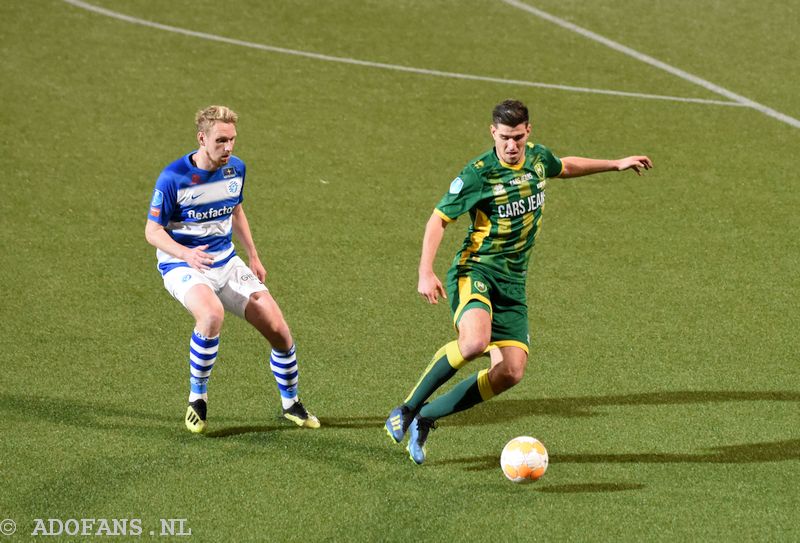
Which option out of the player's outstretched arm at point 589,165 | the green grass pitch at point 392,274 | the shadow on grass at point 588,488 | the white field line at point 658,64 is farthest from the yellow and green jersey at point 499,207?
the white field line at point 658,64

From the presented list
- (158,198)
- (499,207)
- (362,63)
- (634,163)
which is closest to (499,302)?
(499,207)

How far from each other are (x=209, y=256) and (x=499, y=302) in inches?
73.3

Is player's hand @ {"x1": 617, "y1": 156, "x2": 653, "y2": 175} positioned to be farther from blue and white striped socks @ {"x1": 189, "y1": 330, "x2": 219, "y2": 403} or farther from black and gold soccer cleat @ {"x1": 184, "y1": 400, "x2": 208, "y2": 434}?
black and gold soccer cleat @ {"x1": 184, "y1": 400, "x2": 208, "y2": 434}

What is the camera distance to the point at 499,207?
762 centimetres

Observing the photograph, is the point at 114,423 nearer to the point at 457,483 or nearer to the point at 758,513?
the point at 457,483

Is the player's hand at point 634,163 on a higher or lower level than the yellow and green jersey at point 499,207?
higher

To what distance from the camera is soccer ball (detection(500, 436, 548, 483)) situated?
720 centimetres

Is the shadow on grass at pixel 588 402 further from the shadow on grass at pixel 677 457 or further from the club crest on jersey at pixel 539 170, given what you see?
the club crest on jersey at pixel 539 170

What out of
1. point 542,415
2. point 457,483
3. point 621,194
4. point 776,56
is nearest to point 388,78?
point 621,194

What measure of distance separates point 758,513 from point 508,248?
7.11 feet

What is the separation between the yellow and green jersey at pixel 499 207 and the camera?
7.57 metres

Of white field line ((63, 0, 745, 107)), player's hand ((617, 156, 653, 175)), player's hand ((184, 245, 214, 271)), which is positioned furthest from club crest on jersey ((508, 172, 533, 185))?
white field line ((63, 0, 745, 107))

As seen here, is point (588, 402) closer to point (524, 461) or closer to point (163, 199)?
point (524, 461)

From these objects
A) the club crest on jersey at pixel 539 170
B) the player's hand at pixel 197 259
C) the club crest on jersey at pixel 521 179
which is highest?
the club crest on jersey at pixel 539 170
